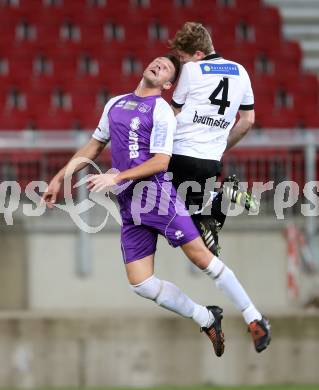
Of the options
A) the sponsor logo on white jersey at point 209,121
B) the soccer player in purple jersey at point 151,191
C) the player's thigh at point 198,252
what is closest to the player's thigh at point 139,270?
the soccer player in purple jersey at point 151,191

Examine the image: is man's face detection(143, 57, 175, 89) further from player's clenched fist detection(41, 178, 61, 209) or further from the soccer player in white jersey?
player's clenched fist detection(41, 178, 61, 209)

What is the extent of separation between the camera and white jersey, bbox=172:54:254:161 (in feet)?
24.6

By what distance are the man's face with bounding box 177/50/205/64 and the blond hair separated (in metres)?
0.02

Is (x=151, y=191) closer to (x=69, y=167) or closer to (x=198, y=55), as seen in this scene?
(x=69, y=167)

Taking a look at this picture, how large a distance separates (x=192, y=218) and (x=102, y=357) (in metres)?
2.35

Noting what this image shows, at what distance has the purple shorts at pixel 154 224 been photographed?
24.9 ft

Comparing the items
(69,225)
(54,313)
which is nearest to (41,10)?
(69,225)

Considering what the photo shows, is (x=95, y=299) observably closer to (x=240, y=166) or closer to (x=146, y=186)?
(x=240, y=166)

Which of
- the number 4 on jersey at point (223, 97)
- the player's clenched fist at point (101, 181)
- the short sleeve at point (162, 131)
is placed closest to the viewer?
the player's clenched fist at point (101, 181)

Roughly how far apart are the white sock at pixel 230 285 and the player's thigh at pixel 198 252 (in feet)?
0.11

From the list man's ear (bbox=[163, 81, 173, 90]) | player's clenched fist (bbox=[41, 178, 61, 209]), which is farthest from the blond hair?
player's clenched fist (bbox=[41, 178, 61, 209])

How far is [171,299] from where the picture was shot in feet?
25.5

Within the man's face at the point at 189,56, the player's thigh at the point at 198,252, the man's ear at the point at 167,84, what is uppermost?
the man's face at the point at 189,56

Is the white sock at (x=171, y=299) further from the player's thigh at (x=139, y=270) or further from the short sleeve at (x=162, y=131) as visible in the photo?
the short sleeve at (x=162, y=131)
